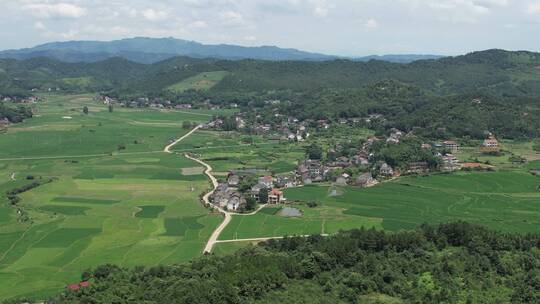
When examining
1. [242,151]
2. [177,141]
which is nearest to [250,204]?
[242,151]

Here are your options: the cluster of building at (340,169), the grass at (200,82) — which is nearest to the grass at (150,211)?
the cluster of building at (340,169)

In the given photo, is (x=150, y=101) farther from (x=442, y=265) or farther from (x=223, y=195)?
(x=442, y=265)

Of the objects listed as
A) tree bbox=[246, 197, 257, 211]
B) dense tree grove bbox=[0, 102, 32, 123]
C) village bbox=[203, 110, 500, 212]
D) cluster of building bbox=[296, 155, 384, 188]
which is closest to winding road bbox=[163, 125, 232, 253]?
village bbox=[203, 110, 500, 212]

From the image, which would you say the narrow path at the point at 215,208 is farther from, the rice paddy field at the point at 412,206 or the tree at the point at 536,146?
the tree at the point at 536,146

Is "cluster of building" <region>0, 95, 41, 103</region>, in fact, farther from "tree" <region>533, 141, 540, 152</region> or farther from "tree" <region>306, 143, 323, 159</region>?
"tree" <region>533, 141, 540, 152</region>

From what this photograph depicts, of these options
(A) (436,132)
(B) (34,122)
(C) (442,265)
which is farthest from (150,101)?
(C) (442,265)

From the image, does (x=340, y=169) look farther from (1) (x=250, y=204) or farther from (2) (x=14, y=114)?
(2) (x=14, y=114)
